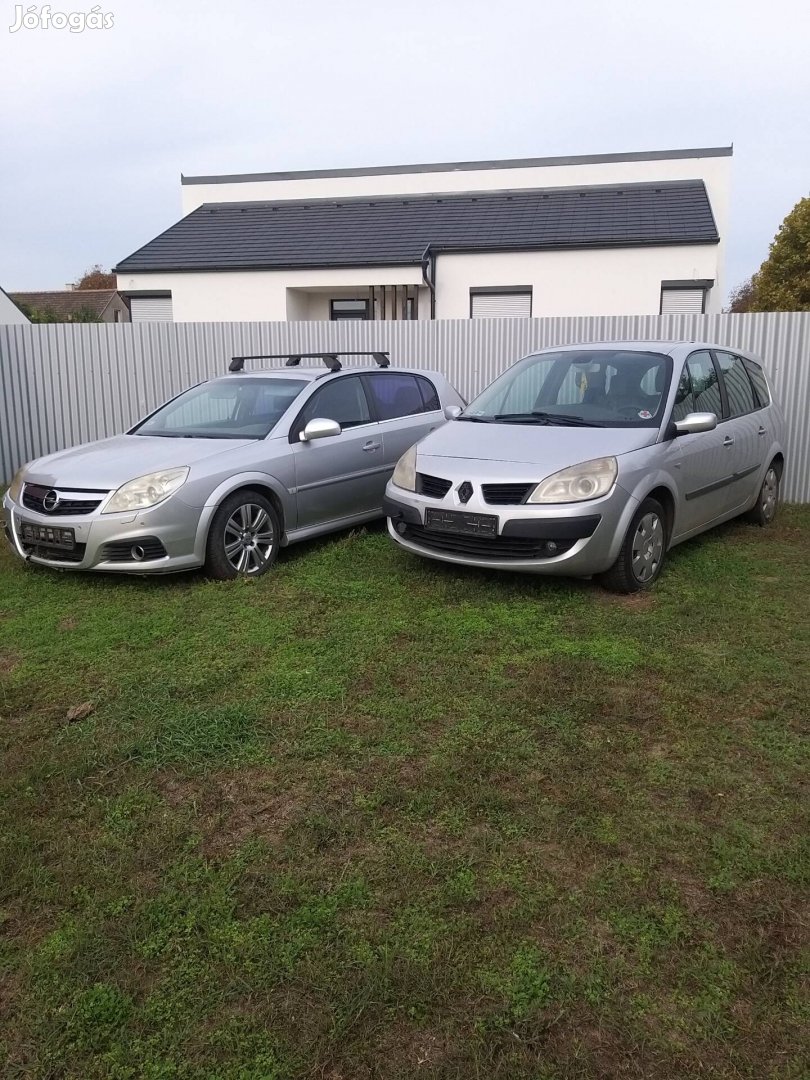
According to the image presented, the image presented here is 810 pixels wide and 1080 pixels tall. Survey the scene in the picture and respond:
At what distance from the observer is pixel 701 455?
644 cm

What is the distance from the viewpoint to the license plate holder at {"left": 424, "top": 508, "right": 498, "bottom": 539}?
5508mm


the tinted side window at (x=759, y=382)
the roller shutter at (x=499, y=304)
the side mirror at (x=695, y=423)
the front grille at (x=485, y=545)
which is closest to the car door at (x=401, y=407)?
the front grille at (x=485, y=545)

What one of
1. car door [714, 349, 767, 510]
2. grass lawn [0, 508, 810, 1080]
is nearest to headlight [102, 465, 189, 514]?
grass lawn [0, 508, 810, 1080]

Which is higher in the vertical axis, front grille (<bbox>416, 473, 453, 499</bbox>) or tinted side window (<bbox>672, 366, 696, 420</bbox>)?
tinted side window (<bbox>672, 366, 696, 420</bbox>)

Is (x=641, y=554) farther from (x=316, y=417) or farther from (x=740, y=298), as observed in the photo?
(x=740, y=298)

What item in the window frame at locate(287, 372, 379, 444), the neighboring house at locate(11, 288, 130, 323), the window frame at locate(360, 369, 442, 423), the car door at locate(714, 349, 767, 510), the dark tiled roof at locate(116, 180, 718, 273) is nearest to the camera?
the window frame at locate(287, 372, 379, 444)

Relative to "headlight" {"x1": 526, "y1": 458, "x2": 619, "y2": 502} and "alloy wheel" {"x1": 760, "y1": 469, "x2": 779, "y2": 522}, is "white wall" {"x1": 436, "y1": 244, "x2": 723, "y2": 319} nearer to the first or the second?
"alloy wheel" {"x1": 760, "y1": 469, "x2": 779, "y2": 522}

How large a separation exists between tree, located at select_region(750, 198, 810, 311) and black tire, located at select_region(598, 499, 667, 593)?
26.8 m

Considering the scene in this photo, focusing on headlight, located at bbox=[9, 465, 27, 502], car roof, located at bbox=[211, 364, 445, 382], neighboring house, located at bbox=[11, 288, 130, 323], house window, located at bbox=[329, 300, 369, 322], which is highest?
neighboring house, located at bbox=[11, 288, 130, 323]

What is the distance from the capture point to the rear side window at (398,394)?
7.82 m

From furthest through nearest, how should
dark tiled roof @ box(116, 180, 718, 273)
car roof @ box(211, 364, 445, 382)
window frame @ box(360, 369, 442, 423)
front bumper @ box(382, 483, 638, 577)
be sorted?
1. dark tiled roof @ box(116, 180, 718, 273)
2. window frame @ box(360, 369, 442, 423)
3. car roof @ box(211, 364, 445, 382)
4. front bumper @ box(382, 483, 638, 577)

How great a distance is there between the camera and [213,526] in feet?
19.9

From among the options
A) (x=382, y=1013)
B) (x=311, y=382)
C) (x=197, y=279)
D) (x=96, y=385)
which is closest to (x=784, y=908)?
(x=382, y=1013)

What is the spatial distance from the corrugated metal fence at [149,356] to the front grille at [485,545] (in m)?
5.54
